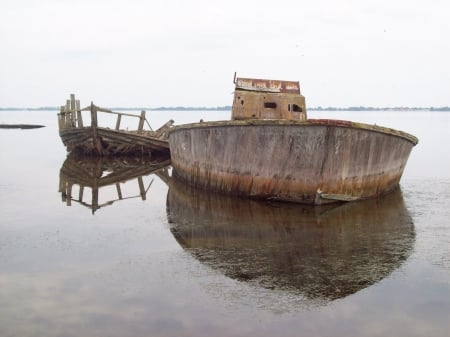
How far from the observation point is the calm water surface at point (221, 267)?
571 cm

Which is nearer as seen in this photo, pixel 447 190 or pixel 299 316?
pixel 299 316

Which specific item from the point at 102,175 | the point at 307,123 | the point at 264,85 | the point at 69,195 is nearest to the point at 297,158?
the point at 307,123

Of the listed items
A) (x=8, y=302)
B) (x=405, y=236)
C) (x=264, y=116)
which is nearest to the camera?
(x=8, y=302)

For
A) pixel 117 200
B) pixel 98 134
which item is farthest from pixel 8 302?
pixel 98 134

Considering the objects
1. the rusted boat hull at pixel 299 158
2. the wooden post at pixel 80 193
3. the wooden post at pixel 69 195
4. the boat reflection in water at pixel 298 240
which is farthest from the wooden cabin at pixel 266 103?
the wooden post at pixel 69 195

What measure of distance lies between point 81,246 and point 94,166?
1384 cm

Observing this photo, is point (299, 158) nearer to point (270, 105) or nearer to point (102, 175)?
point (270, 105)

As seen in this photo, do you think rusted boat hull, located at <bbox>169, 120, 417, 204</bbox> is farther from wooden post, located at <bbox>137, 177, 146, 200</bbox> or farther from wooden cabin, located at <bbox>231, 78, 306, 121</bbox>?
wooden post, located at <bbox>137, 177, 146, 200</bbox>

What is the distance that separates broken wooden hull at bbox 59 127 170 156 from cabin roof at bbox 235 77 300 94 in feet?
32.6

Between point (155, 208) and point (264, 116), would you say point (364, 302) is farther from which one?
point (264, 116)

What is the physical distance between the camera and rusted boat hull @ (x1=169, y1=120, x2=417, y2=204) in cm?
1173

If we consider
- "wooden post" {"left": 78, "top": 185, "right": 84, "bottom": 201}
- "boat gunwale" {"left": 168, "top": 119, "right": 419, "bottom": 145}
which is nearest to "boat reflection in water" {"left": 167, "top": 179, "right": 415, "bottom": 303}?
"boat gunwale" {"left": 168, "top": 119, "right": 419, "bottom": 145}

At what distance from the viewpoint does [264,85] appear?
51.4 ft

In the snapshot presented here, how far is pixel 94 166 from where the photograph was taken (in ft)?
73.5
